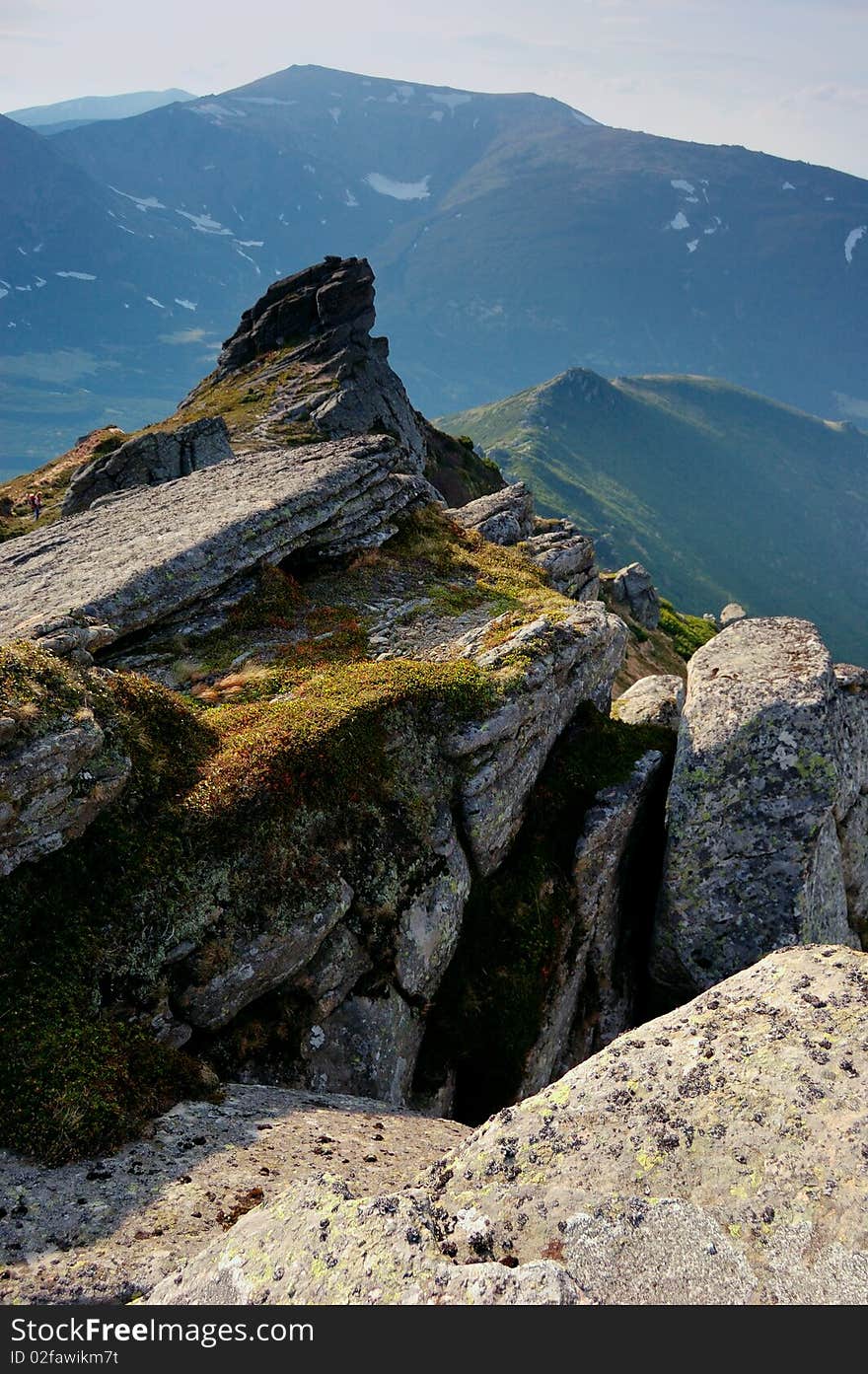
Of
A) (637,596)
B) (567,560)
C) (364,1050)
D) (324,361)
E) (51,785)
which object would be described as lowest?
(364,1050)

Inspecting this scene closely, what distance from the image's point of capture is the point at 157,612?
71.3ft

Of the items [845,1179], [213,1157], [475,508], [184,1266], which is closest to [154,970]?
[213,1157]

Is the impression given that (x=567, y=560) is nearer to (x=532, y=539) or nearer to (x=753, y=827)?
(x=532, y=539)

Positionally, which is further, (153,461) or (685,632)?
(685,632)

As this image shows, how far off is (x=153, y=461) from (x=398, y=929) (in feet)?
159

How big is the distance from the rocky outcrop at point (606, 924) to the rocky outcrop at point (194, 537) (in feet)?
43.0

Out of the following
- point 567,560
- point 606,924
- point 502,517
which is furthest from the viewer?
point 567,560

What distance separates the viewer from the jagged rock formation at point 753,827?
18.7 metres

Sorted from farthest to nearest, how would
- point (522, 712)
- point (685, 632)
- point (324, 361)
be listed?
point (685, 632), point (324, 361), point (522, 712)

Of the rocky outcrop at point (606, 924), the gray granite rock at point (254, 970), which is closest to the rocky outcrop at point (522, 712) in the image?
the rocky outcrop at point (606, 924)

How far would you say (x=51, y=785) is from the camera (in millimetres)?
12844

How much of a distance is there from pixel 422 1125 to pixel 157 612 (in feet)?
48.7

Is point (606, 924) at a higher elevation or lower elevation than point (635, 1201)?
higher

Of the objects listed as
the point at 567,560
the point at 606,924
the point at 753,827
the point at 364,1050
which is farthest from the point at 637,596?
the point at 364,1050
